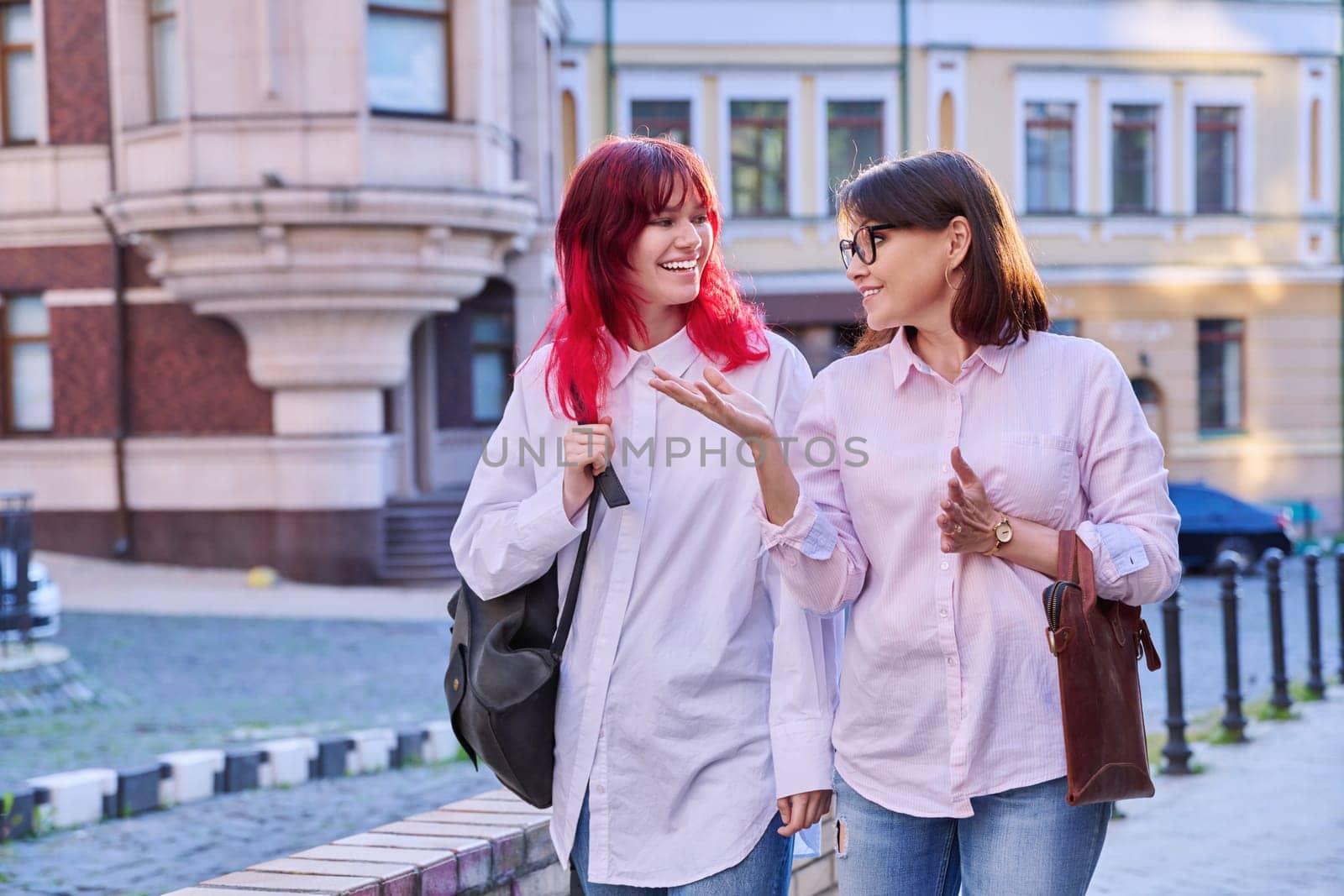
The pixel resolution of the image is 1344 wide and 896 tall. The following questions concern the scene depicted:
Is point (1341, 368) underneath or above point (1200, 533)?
above

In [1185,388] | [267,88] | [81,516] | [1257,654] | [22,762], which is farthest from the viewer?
[1185,388]

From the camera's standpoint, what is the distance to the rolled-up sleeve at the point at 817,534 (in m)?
2.76

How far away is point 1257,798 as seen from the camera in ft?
22.1

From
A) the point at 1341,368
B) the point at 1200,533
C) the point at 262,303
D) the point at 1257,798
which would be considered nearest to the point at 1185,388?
the point at 1341,368

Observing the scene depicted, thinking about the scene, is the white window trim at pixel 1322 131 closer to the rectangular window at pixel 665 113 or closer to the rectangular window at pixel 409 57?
the rectangular window at pixel 665 113

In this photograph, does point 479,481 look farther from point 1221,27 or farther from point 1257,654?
point 1221,27

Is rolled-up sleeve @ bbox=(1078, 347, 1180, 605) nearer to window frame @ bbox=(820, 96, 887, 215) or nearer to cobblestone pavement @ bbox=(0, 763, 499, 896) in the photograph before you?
cobblestone pavement @ bbox=(0, 763, 499, 896)

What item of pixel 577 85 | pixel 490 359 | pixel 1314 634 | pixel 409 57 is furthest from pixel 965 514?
pixel 577 85

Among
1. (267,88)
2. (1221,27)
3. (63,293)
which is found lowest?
(63,293)

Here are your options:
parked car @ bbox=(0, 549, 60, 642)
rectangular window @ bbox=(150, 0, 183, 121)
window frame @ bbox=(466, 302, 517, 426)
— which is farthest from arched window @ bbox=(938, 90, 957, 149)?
parked car @ bbox=(0, 549, 60, 642)

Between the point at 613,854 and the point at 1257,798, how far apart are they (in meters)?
4.69

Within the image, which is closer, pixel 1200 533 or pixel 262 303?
pixel 262 303

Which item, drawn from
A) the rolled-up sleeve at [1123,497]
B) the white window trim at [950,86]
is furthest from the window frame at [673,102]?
the rolled-up sleeve at [1123,497]

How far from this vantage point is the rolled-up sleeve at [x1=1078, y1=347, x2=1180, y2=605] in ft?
8.71
